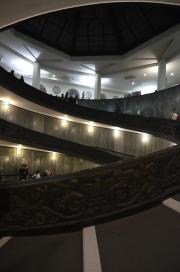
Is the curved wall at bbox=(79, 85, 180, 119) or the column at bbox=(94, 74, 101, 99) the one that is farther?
the column at bbox=(94, 74, 101, 99)

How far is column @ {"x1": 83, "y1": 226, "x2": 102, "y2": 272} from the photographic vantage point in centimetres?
227

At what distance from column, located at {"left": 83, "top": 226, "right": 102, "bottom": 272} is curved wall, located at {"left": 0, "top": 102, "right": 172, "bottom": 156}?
16299 mm

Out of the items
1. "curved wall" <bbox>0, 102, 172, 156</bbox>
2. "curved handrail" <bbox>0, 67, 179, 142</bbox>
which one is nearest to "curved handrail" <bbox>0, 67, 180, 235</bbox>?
"curved handrail" <bbox>0, 67, 179, 142</bbox>

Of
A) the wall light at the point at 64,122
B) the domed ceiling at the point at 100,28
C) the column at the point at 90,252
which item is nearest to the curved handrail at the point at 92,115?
the wall light at the point at 64,122

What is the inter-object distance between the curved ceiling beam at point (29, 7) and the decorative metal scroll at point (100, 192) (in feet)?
13.7

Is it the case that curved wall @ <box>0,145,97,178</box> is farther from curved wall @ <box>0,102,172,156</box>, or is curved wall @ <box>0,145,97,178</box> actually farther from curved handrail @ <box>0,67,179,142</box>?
curved handrail @ <box>0,67,179,142</box>

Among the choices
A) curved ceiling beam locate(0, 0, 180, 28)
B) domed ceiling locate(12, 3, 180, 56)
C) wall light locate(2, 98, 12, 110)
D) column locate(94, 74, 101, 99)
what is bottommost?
wall light locate(2, 98, 12, 110)

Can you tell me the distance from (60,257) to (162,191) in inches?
52.2

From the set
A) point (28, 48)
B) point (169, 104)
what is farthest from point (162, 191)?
point (28, 48)

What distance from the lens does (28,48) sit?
70.1 feet

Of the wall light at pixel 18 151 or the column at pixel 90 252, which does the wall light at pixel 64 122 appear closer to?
the wall light at pixel 18 151

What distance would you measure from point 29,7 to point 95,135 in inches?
645

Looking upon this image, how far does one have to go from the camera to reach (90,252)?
2486 mm

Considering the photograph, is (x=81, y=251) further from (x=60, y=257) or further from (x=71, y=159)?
(x=71, y=159)
